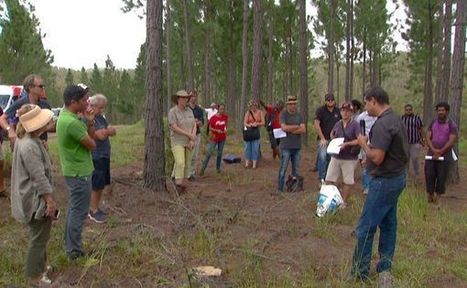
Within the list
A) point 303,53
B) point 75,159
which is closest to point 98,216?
point 75,159

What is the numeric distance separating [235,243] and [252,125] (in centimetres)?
579

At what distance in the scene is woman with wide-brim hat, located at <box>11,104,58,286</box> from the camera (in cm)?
404

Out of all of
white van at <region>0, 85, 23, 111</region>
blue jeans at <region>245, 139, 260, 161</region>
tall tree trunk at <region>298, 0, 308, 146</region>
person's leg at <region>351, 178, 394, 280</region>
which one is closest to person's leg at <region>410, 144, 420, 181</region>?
blue jeans at <region>245, 139, 260, 161</region>

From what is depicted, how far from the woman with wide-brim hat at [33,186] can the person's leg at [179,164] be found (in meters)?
3.49

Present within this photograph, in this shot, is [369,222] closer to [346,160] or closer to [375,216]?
[375,216]

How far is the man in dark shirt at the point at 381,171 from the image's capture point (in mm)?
4188

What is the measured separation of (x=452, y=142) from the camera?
25.0 ft

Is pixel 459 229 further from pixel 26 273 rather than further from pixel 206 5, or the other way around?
pixel 206 5

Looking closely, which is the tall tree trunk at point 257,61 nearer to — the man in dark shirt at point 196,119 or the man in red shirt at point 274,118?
the man in red shirt at point 274,118

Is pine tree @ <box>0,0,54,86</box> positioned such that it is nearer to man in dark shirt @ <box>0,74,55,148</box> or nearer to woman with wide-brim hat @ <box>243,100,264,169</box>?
woman with wide-brim hat @ <box>243,100,264,169</box>

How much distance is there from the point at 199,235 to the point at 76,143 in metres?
1.55

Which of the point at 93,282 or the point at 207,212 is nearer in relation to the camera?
the point at 93,282

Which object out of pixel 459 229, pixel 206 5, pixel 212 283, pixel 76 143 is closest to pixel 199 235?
pixel 212 283

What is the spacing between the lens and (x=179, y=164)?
763 cm
